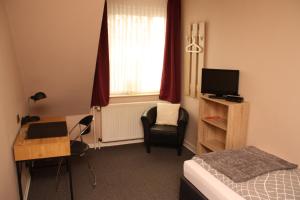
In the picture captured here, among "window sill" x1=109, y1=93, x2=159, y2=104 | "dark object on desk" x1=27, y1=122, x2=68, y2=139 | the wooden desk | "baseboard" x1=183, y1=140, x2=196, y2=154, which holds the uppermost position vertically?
"window sill" x1=109, y1=93, x2=159, y2=104

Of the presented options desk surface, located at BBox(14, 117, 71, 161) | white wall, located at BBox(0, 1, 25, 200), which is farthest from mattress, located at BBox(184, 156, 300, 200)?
white wall, located at BBox(0, 1, 25, 200)

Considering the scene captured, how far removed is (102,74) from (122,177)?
5.52 ft

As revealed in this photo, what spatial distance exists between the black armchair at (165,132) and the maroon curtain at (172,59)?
53 centimetres

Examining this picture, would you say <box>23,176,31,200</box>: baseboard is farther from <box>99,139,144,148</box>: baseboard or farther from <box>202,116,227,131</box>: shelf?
<box>202,116,227,131</box>: shelf

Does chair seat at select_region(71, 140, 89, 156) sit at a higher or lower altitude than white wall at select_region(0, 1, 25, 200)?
lower

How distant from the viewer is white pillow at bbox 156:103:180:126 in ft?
13.9

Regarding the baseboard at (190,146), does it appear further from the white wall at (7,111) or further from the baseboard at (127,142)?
the white wall at (7,111)

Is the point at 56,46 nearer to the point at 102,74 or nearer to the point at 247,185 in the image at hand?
the point at 102,74

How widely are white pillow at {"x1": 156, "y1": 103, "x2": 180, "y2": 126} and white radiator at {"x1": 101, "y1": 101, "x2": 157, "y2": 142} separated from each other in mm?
291

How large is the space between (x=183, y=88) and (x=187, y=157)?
124 cm

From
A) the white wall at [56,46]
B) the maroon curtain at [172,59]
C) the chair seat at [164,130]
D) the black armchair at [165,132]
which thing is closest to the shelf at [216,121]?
the black armchair at [165,132]

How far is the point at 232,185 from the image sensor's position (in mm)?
2104

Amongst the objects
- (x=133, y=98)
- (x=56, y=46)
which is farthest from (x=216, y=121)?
(x=56, y=46)

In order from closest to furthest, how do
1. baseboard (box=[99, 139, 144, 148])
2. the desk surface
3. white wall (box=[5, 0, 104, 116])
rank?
the desk surface → white wall (box=[5, 0, 104, 116]) → baseboard (box=[99, 139, 144, 148])
